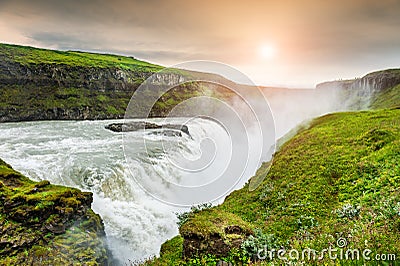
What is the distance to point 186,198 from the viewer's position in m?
19.0

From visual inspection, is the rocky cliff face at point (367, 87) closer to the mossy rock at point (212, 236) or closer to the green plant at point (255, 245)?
the green plant at point (255, 245)

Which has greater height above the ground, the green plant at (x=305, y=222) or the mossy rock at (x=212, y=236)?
the mossy rock at (x=212, y=236)

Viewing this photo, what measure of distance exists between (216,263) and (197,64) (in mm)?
5971

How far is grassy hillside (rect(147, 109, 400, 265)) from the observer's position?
6500 mm

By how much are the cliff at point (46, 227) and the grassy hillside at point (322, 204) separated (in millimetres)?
3501

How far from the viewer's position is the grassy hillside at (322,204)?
650 cm

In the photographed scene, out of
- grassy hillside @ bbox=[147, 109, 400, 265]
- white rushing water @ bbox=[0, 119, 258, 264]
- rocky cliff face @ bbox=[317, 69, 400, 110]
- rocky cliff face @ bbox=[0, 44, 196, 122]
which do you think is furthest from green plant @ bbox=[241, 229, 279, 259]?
rocky cliff face @ bbox=[317, 69, 400, 110]

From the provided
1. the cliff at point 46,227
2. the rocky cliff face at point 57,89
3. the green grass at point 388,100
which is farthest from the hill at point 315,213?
the rocky cliff face at point 57,89

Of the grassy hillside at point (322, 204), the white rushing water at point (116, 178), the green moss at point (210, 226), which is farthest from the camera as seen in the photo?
the white rushing water at point (116, 178)

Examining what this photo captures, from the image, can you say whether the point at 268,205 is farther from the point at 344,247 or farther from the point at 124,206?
the point at 124,206

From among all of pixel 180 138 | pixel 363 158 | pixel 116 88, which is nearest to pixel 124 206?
pixel 363 158

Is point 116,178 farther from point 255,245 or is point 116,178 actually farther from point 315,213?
point 255,245

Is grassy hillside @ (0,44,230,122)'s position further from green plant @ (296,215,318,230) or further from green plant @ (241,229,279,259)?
green plant @ (241,229,279,259)

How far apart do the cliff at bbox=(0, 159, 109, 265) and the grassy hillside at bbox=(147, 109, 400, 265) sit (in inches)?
138
